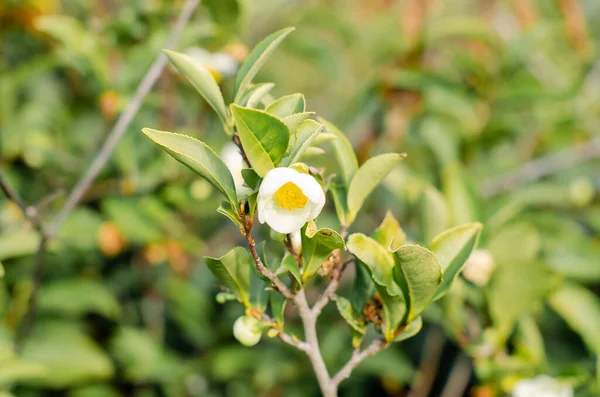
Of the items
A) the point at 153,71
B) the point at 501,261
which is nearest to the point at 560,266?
the point at 501,261

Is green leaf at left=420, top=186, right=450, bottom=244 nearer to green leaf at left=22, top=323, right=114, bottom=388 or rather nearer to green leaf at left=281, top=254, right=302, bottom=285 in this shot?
green leaf at left=281, top=254, right=302, bottom=285

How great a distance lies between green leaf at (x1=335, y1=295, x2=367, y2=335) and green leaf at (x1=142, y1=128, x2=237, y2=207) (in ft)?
0.64

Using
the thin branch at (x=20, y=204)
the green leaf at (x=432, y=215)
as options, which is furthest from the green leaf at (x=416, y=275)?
the thin branch at (x=20, y=204)

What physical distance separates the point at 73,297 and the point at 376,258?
3.18 ft

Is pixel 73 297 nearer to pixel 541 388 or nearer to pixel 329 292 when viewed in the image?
pixel 329 292

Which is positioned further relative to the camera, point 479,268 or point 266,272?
point 479,268

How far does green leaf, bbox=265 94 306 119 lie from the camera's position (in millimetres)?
626

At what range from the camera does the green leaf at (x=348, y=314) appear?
67 centimetres

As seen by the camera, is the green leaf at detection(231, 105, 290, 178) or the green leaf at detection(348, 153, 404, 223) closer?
the green leaf at detection(231, 105, 290, 178)

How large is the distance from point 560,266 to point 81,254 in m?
1.22

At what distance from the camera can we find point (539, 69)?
1.93 meters

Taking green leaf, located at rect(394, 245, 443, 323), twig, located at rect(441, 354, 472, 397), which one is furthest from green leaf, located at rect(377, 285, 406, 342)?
twig, located at rect(441, 354, 472, 397)

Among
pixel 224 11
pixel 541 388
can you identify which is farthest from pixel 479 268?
pixel 224 11

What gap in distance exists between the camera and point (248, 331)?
0.65 m
